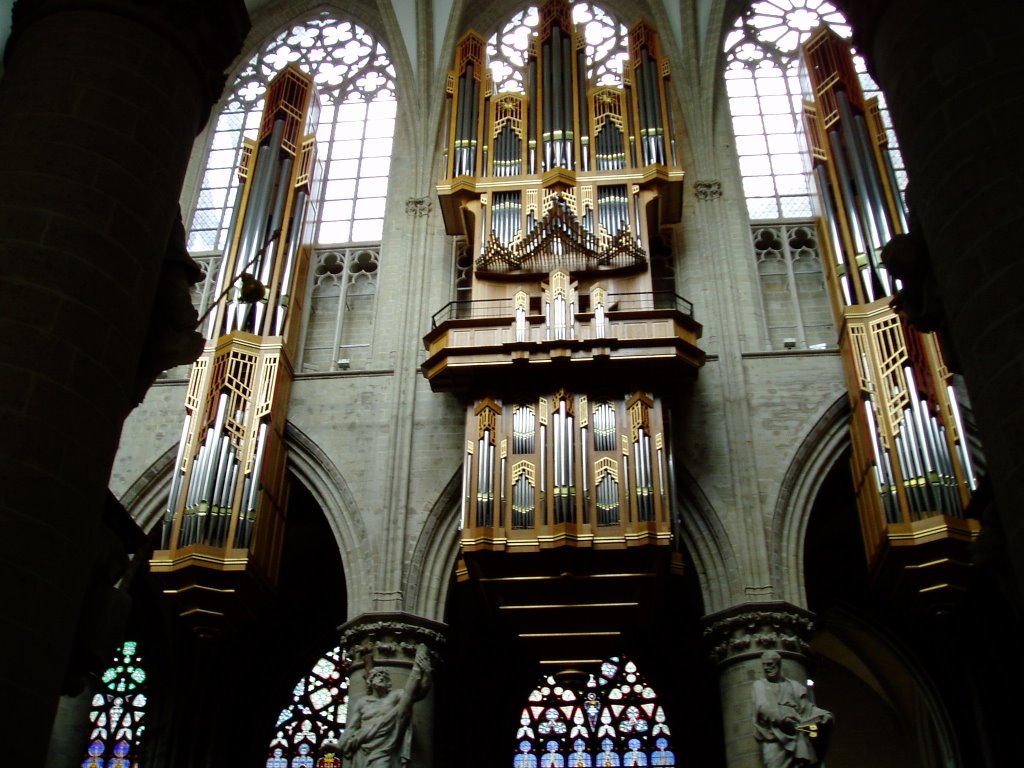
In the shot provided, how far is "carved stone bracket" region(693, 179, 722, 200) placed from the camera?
16.5 m

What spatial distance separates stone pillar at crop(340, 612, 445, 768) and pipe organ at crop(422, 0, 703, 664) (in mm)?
997

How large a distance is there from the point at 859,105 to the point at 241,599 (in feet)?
34.6

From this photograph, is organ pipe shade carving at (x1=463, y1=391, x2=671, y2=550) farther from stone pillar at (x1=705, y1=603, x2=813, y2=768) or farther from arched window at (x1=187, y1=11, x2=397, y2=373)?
arched window at (x1=187, y1=11, x2=397, y2=373)

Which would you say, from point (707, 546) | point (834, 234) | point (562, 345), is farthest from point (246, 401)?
point (834, 234)

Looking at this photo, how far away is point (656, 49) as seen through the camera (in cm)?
1702

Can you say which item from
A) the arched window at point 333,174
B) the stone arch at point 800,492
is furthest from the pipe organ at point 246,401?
the stone arch at point 800,492

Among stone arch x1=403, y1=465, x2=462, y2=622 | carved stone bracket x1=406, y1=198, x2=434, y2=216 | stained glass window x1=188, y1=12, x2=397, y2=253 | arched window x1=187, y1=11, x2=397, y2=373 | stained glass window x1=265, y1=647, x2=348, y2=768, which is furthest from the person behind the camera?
stained glass window x1=188, y1=12, x2=397, y2=253

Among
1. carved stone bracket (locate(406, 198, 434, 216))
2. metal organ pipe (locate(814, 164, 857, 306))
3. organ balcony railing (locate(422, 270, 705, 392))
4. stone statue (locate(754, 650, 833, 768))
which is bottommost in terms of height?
stone statue (locate(754, 650, 833, 768))

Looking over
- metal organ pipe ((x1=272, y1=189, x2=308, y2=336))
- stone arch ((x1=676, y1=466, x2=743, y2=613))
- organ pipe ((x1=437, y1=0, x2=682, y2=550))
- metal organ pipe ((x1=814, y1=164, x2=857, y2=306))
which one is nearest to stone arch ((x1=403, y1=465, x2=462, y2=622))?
organ pipe ((x1=437, y1=0, x2=682, y2=550))

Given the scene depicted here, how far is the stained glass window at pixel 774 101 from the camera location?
17125mm

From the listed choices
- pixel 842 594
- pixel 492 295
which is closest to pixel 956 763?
pixel 842 594

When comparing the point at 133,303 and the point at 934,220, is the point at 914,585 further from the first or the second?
the point at 133,303

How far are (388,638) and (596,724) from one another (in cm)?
483

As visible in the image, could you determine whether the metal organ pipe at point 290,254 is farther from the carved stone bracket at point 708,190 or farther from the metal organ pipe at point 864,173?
the metal organ pipe at point 864,173
